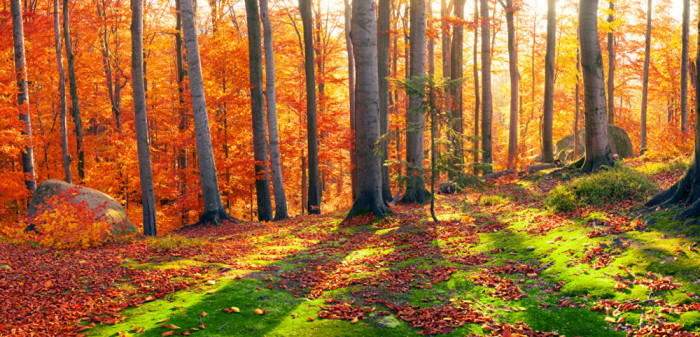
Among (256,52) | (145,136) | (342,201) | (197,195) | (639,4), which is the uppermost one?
(639,4)

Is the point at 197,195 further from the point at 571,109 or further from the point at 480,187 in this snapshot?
the point at 571,109

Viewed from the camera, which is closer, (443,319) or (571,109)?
(443,319)

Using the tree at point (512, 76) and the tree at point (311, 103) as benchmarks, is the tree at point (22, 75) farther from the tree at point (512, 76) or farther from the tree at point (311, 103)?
the tree at point (512, 76)

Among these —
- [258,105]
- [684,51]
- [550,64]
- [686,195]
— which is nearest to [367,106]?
[258,105]

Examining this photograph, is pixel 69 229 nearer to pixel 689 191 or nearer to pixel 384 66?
pixel 384 66

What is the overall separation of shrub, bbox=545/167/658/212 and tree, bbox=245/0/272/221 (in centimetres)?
933

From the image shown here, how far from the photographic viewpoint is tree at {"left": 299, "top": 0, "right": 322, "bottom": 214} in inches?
583

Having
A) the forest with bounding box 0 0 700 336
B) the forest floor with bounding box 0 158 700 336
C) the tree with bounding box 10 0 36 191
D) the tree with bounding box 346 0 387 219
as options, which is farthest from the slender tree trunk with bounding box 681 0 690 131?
the tree with bounding box 10 0 36 191

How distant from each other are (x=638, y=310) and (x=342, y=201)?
22636mm

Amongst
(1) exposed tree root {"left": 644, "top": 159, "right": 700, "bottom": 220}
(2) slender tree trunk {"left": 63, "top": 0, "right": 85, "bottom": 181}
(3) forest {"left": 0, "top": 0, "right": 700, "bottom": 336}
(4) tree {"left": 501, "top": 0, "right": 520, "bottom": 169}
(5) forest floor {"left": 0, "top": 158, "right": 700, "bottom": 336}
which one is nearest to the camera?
(5) forest floor {"left": 0, "top": 158, "right": 700, "bottom": 336}

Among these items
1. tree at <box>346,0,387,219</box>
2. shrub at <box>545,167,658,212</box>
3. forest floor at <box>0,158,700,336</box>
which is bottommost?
forest floor at <box>0,158,700,336</box>

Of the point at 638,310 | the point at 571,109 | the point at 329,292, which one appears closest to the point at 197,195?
the point at 329,292

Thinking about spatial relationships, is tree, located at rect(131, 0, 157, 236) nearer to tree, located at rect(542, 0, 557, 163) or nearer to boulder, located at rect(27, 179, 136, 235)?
boulder, located at rect(27, 179, 136, 235)

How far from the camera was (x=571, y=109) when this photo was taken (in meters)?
27.4
